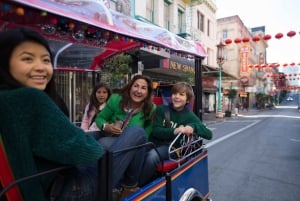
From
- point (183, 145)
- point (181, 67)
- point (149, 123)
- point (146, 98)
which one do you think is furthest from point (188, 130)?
point (181, 67)

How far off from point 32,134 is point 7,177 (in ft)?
0.81

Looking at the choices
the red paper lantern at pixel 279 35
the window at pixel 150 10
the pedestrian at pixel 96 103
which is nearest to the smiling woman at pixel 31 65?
the pedestrian at pixel 96 103

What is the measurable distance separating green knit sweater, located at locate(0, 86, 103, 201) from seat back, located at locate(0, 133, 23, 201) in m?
0.02

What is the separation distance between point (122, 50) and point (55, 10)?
312 centimetres

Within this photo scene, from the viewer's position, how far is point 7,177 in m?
1.48

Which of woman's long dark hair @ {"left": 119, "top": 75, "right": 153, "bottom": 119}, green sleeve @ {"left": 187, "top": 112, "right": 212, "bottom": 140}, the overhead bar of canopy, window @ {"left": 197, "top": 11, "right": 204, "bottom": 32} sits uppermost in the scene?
window @ {"left": 197, "top": 11, "right": 204, "bottom": 32}

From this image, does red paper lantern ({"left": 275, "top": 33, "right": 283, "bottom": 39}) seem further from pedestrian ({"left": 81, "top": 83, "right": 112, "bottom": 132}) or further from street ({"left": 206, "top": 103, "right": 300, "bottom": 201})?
pedestrian ({"left": 81, "top": 83, "right": 112, "bottom": 132})

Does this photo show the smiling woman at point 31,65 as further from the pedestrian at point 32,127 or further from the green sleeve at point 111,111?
the green sleeve at point 111,111

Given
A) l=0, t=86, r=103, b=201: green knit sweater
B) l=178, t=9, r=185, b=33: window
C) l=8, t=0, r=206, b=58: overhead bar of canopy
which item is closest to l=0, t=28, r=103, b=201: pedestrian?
l=0, t=86, r=103, b=201: green knit sweater

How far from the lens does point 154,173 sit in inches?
105

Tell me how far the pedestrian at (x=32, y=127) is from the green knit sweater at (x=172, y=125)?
158 cm

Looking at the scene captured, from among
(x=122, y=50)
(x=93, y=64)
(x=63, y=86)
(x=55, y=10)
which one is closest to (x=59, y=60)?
(x=93, y=64)

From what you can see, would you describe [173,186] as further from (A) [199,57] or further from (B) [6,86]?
→ (A) [199,57]

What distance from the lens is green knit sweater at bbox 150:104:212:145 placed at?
127 inches
